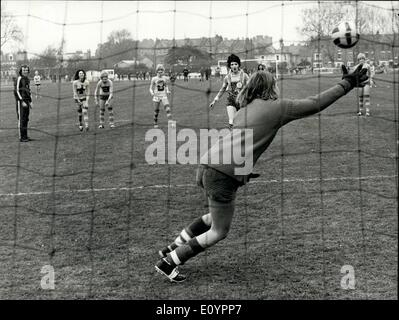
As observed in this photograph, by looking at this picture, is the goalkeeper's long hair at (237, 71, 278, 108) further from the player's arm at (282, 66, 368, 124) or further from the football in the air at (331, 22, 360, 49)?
the football in the air at (331, 22, 360, 49)

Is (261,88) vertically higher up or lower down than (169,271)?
higher up

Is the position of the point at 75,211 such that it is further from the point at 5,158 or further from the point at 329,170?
the point at 5,158

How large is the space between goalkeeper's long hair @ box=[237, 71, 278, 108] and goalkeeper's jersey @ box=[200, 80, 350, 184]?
0.04 metres

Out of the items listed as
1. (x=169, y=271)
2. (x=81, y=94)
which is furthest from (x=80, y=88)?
(x=169, y=271)

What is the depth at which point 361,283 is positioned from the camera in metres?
4.60

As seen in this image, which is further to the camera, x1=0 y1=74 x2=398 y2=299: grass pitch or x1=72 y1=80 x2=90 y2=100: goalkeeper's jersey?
x1=72 y1=80 x2=90 y2=100: goalkeeper's jersey

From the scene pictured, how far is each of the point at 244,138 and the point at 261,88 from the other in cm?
47

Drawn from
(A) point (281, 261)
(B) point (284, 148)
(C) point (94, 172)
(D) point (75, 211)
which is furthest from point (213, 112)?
(A) point (281, 261)

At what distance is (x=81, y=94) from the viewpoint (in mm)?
15438

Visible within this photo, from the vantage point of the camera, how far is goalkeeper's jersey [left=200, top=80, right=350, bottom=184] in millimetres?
4512

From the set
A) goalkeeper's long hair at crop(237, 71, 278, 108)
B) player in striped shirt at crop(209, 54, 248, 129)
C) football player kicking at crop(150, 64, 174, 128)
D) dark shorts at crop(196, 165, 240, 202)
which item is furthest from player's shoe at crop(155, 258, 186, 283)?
football player kicking at crop(150, 64, 174, 128)

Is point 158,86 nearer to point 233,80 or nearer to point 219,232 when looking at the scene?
point 233,80

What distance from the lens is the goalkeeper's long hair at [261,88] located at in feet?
15.1

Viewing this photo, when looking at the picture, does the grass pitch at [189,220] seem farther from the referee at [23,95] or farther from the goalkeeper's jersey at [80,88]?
the goalkeeper's jersey at [80,88]
